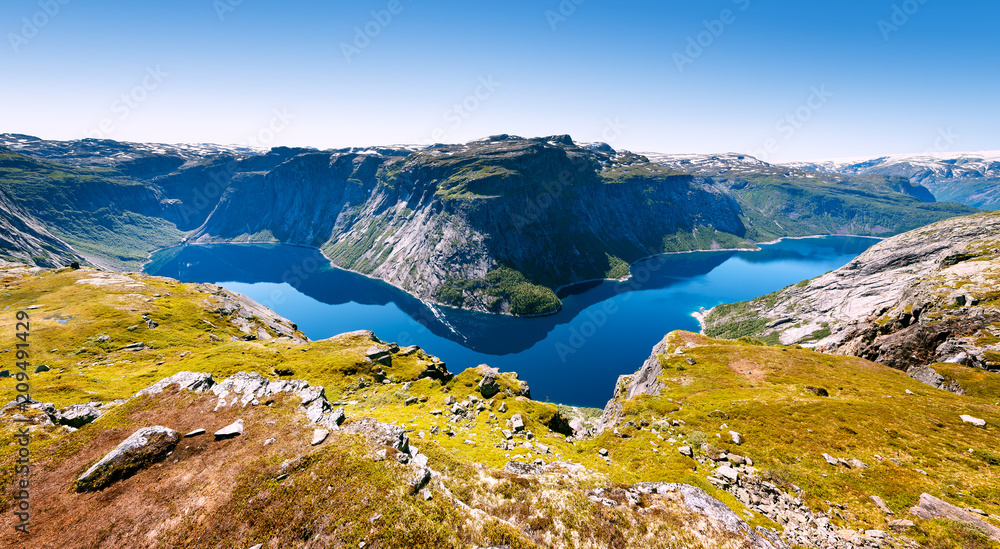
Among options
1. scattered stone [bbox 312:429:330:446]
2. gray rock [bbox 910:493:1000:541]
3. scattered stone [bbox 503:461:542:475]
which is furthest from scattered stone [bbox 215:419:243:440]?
gray rock [bbox 910:493:1000:541]

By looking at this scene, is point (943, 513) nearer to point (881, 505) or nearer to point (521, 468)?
point (881, 505)

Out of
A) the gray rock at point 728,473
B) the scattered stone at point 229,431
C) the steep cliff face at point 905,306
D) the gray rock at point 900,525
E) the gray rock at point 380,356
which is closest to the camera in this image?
the gray rock at point 900,525

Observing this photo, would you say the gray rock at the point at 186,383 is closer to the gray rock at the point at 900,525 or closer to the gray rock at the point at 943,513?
the gray rock at the point at 900,525

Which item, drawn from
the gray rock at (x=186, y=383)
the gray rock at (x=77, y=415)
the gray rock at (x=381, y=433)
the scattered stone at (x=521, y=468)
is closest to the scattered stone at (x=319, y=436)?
the gray rock at (x=381, y=433)

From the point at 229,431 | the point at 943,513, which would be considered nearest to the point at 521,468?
the point at 229,431

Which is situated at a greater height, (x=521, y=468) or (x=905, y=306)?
(x=905, y=306)

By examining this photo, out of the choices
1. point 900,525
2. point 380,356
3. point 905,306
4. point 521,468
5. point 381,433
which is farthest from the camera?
point 905,306

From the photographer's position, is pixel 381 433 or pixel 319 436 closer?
pixel 319 436
